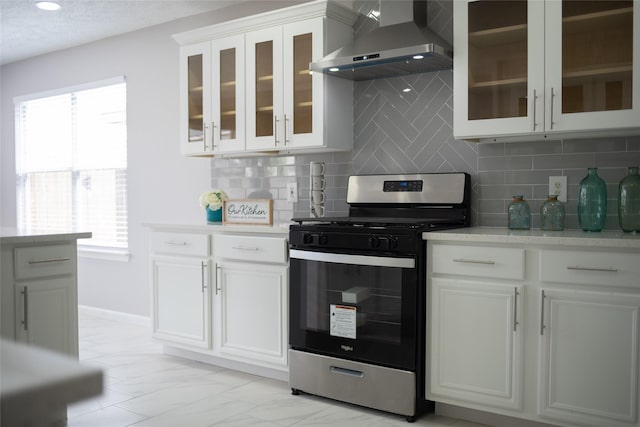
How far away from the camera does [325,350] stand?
3088mm

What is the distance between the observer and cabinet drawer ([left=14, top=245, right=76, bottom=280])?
2.63 metres

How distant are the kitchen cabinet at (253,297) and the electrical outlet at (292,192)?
622 mm

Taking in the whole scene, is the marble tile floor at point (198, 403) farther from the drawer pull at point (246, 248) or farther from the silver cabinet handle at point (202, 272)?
the drawer pull at point (246, 248)

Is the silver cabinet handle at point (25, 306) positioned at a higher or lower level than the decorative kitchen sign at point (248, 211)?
lower

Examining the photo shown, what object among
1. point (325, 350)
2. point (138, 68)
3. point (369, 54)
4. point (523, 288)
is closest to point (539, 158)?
point (523, 288)

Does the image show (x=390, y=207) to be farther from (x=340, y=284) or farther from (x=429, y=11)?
(x=429, y=11)

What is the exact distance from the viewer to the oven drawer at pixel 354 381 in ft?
9.26

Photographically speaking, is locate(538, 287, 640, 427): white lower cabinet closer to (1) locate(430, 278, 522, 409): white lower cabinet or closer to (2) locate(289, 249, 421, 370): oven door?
(1) locate(430, 278, 522, 409): white lower cabinet

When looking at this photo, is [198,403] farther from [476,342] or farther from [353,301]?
[476,342]

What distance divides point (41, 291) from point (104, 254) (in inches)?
107

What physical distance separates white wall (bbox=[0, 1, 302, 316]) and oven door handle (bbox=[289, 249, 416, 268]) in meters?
1.64

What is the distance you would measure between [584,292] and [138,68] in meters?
3.94

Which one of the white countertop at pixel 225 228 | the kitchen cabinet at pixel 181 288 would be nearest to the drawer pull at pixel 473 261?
the white countertop at pixel 225 228

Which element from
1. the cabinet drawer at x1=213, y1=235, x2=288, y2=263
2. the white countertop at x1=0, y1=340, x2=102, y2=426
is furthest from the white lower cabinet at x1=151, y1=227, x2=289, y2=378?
the white countertop at x1=0, y1=340, x2=102, y2=426
